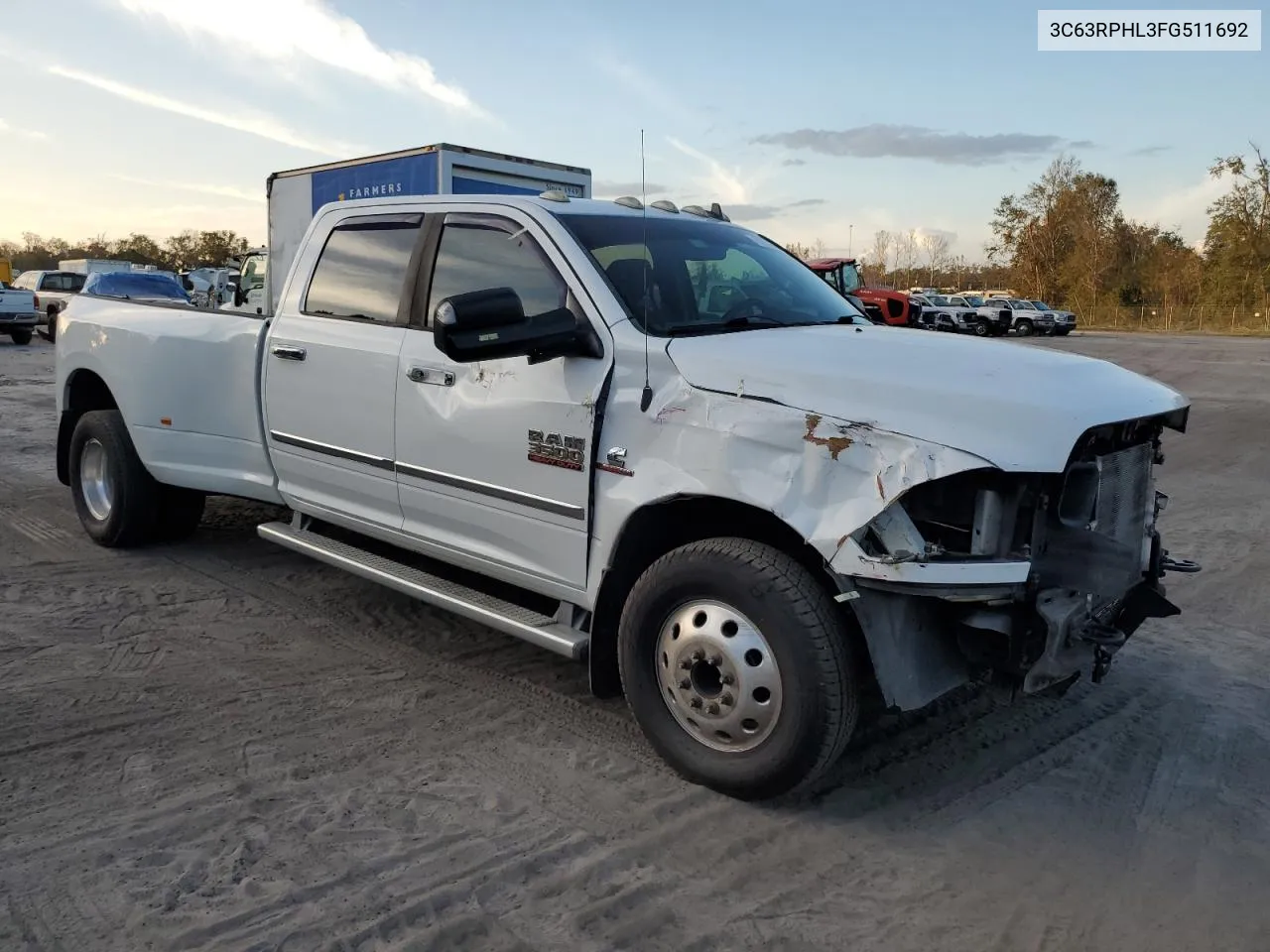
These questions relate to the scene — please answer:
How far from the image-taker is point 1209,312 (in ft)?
197

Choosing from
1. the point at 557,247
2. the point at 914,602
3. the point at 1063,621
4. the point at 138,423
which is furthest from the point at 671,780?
the point at 138,423

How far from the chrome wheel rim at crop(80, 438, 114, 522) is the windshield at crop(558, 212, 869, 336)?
3767mm

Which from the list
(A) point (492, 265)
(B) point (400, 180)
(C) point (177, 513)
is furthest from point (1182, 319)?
(A) point (492, 265)

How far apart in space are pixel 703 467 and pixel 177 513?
13.8 ft

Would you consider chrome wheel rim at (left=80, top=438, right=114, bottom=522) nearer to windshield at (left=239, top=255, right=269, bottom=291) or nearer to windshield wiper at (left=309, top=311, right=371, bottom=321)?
windshield wiper at (left=309, top=311, right=371, bottom=321)

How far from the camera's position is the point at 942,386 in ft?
10.2

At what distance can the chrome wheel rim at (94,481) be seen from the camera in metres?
6.27

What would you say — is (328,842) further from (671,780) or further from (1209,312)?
(1209,312)

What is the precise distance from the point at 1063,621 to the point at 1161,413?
0.87 m

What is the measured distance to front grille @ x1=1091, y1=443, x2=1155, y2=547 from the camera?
11.0 ft

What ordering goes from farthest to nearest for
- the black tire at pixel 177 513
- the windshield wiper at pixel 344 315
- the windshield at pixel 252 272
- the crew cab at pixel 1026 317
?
the crew cab at pixel 1026 317 < the windshield at pixel 252 272 < the black tire at pixel 177 513 < the windshield wiper at pixel 344 315

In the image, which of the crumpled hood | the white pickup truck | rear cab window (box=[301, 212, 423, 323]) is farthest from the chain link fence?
rear cab window (box=[301, 212, 423, 323])

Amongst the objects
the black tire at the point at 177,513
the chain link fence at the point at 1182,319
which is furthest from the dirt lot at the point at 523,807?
the chain link fence at the point at 1182,319

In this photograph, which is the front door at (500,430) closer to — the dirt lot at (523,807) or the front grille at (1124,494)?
the dirt lot at (523,807)
